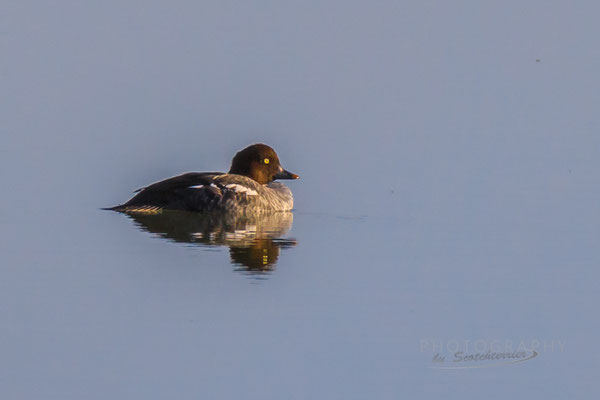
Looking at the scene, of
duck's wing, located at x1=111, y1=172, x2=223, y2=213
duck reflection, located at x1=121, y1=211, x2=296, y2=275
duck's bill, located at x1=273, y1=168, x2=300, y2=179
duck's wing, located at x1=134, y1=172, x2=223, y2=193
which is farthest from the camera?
duck's bill, located at x1=273, y1=168, x2=300, y2=179

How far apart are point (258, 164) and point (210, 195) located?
5.78 ft

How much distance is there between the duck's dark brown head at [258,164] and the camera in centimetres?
1733

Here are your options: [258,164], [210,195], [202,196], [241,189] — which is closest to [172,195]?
[202,196]

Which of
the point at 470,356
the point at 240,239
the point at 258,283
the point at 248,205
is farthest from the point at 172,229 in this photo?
the point at 470,356

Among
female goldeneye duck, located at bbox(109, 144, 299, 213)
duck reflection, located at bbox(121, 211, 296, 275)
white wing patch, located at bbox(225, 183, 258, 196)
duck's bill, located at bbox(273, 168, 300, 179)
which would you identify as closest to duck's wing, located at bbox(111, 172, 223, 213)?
female goldeneye duck, located at bbox(109, 144, 299, 213)

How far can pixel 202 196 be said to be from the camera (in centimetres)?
1575

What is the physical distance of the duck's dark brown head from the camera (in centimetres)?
1733

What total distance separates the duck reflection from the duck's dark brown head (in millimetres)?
1303

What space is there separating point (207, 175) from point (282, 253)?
12.5 feet

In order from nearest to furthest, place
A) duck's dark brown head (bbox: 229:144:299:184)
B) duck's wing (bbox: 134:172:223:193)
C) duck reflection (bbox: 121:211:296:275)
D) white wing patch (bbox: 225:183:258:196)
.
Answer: duck reflection (bbox: 121:211:296:275), duck's wing (bbox: 134:172:223:193), white wing patch (bbox: 225:183:258:196), duck's dark brown head (bbox: 229:144:299:184)

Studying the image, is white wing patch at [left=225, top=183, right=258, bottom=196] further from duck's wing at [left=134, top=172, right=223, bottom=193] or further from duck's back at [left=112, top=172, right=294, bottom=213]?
duck's wing at [left=134, top=172, right=223, bottom=193]

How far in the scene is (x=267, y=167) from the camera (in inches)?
687

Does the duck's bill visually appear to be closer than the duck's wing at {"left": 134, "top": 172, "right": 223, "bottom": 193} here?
No

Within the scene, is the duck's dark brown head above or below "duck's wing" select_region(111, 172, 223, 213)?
above
